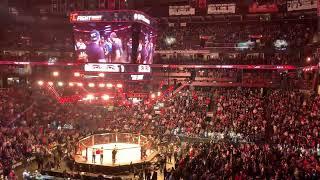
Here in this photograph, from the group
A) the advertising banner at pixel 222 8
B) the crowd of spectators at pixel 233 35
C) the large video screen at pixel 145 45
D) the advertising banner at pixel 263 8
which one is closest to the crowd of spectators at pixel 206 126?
the large video screen at pixel 145 45

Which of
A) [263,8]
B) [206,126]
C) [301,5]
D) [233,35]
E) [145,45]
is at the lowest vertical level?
[206,126]

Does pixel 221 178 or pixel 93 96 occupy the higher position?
pixel 93 96

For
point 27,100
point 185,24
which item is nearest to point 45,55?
point 27,100

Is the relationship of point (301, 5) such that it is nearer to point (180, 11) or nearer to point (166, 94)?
point (180, 11)

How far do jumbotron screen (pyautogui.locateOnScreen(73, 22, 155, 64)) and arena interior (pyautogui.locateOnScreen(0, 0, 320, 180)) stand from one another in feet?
0.26

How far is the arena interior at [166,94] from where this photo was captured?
73.0 ft

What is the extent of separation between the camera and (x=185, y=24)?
4712 cm

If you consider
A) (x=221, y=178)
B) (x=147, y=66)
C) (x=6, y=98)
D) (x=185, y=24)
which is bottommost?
(x=221, y=178)

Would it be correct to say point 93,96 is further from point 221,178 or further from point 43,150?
point 221,178

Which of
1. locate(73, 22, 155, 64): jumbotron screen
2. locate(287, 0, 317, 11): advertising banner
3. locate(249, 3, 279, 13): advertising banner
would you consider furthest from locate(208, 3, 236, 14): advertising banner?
locate(73, 22, 155, 64): jumbotron screen

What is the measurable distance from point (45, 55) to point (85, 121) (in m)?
15.3

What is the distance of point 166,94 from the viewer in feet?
122

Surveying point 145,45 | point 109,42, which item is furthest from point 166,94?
point 109,42

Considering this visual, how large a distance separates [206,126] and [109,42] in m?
10.7
